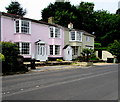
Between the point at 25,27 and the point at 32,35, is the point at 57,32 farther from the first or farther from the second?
the point at 25,27

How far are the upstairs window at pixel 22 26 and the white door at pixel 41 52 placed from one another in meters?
3.66

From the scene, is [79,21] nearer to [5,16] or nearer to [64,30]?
[64,30]

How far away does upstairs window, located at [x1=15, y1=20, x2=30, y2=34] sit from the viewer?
24422 mm

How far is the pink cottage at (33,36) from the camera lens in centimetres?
2408

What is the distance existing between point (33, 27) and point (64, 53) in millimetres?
9099

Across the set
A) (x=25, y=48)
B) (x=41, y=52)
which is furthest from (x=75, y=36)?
(x=25, y=48)

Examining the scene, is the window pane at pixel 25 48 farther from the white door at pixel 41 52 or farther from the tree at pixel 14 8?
the tree at pixel 14 8

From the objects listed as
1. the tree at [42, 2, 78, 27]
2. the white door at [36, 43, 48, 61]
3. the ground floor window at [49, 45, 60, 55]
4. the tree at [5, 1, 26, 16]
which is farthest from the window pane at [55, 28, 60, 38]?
the tree at [5, 1, 26, 16]

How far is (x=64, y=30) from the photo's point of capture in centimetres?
3428

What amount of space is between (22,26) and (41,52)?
5.96 m

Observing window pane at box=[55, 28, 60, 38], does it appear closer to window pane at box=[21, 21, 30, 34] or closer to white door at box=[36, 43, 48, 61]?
white door at box=[36, 43, 48, 61]

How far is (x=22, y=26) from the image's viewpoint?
24.8 metres

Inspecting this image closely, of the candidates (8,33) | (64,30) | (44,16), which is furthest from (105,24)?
(8,33)

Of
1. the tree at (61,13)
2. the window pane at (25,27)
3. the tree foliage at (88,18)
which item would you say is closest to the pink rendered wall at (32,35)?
the window pane at (25,27)
